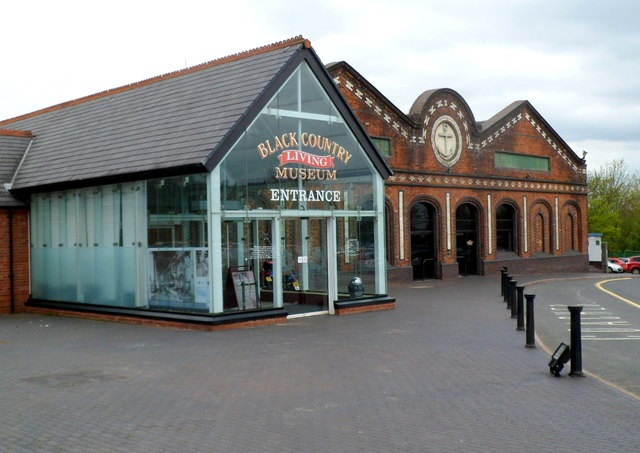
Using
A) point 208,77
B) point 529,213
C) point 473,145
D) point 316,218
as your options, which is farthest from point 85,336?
point 529,213

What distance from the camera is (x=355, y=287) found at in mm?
18594

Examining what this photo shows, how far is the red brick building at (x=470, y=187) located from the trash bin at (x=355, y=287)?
1253cm

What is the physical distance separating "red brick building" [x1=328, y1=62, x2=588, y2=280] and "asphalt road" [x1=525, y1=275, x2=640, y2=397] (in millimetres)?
5211

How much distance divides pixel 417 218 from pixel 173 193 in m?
19.3

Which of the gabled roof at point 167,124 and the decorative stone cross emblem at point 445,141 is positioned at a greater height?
the decorative stone cross emblem at point 445,141

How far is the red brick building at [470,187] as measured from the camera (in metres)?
31.7

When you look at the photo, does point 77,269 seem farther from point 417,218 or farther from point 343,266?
point 417,218

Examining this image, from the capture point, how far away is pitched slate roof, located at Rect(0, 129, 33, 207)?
20109 millimetres

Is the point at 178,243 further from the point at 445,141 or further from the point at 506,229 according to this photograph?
the point at 506,229

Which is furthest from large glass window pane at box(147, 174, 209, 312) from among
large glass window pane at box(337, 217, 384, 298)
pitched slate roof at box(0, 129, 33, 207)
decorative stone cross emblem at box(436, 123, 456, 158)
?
decorative stone cross emblem at box(436, 123, 456, 158)

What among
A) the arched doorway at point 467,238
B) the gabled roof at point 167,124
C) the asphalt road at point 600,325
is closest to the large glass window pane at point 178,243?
the gabled roof at point 167,124

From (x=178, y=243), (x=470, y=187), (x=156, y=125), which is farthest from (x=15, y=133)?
(x=470, y=187)

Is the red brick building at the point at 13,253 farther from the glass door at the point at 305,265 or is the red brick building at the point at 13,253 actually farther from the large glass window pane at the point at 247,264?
the large glass window pane at the point at 247,264

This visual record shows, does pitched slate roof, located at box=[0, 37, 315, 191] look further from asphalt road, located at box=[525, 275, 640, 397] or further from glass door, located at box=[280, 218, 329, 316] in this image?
asphalt road, located at box=[525, 275, 640, 397]
